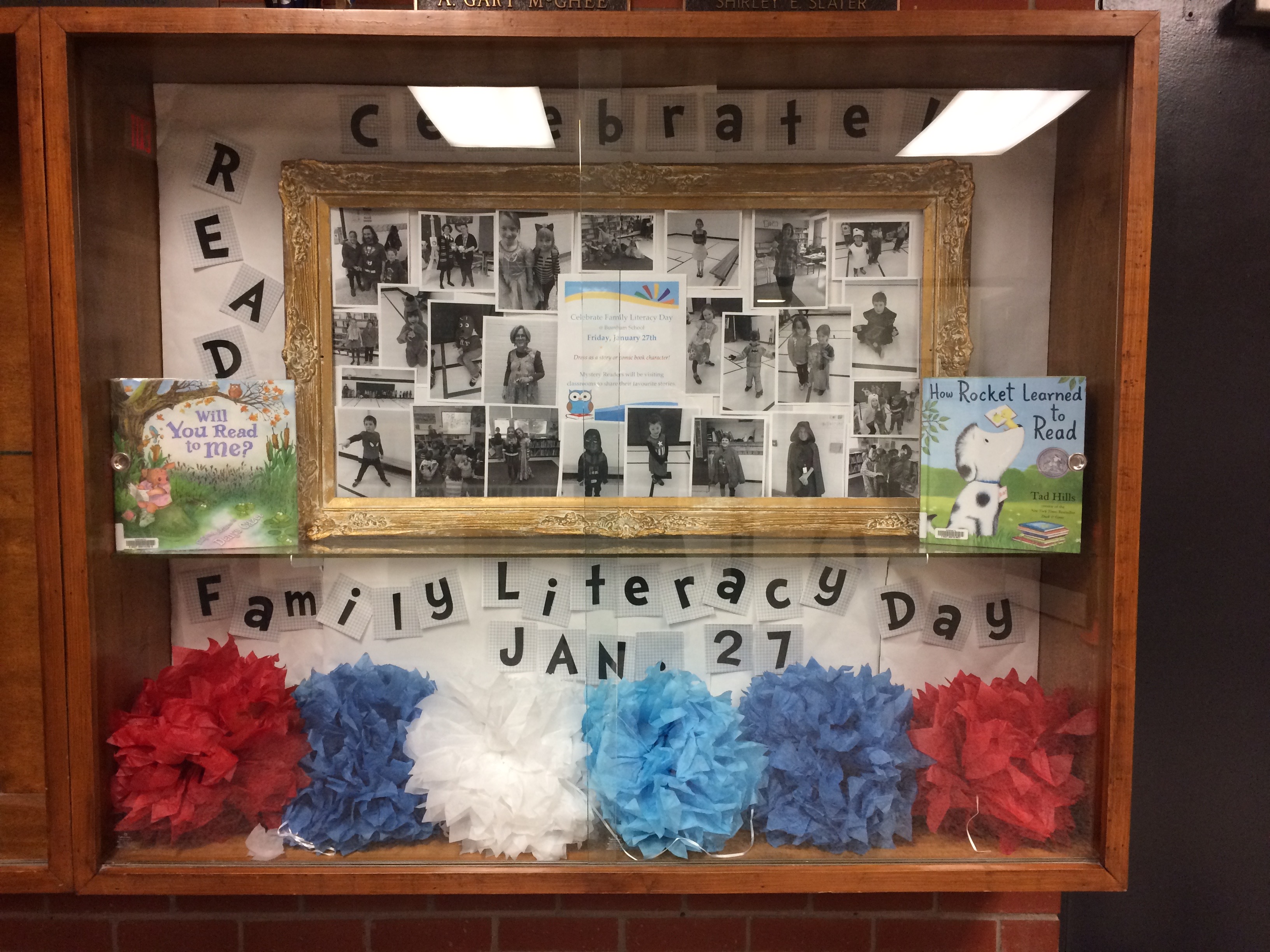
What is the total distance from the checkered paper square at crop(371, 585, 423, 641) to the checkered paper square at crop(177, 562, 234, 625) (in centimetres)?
27

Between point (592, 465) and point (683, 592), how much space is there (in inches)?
10.4

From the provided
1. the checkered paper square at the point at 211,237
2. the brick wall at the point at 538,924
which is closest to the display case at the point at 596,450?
the checkered paper square at the point at 211,237

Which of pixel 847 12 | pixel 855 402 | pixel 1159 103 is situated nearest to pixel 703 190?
pixel 847 12

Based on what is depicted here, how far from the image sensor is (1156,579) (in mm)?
1533

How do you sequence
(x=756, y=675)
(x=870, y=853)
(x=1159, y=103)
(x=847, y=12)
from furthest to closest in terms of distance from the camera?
(x=1159, y=103) → (x=756, y=675) → (x=870, y=853) → (x=847, y=12)

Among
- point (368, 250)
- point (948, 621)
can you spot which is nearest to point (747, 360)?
point (948, 621)

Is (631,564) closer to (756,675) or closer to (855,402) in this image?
(756,675)

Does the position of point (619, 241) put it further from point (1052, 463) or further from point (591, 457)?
point (1052, 463)

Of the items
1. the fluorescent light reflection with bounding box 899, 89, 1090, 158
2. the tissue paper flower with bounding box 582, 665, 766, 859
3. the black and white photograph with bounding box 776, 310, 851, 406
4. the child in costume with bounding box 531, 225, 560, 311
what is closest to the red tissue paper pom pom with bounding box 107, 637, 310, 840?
the tissue paper flower with bounding box 582, 665, 766, 859

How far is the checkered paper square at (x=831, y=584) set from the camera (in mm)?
1404

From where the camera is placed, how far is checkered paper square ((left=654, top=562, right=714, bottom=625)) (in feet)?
4.22

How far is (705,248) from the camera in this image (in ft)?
4.43

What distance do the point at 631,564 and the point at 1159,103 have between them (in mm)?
1359

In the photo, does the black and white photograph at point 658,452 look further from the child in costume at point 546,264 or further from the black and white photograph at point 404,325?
the black and white photograph at point 404,325
